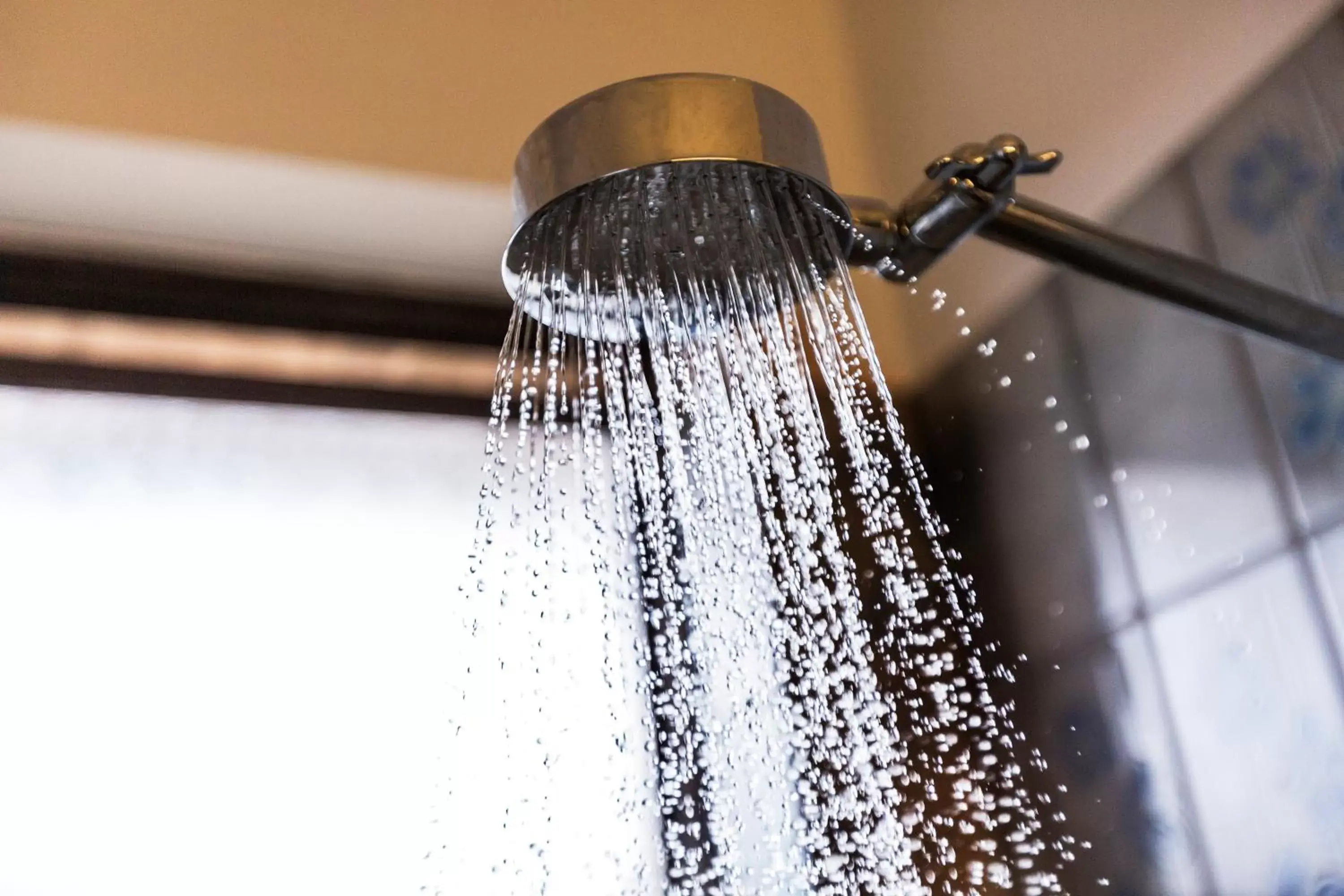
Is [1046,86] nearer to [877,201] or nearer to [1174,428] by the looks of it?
[1174,428]

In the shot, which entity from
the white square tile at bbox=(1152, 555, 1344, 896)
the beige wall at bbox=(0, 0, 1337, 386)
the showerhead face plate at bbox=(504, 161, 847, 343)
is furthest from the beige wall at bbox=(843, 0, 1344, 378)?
the showerhead face plate at bbox=(504, 161, 847, 343)

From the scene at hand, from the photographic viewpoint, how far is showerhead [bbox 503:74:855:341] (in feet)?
1.74

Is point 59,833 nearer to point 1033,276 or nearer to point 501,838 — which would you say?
point 501,838

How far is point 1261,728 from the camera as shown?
88 cm

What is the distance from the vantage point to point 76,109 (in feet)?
3.47

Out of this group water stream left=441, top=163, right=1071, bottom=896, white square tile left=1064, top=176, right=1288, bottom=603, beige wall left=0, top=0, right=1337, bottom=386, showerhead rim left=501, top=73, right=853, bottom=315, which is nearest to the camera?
showerhead rim left=501, top=73, right=853, bottom=315

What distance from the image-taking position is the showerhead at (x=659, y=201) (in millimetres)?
529

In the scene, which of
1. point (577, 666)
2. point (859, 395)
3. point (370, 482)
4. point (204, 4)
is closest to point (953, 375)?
point (859, 395)

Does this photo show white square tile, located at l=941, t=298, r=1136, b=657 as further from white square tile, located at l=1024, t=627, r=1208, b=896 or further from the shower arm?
the shower arm

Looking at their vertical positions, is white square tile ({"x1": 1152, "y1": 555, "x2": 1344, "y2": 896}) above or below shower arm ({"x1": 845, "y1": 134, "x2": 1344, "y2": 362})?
below

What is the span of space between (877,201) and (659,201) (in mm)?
96

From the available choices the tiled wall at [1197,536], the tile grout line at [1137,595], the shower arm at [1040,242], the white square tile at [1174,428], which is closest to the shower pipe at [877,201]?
the shower arm at [1040,242]

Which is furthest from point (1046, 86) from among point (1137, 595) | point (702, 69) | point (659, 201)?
point (659, 201)

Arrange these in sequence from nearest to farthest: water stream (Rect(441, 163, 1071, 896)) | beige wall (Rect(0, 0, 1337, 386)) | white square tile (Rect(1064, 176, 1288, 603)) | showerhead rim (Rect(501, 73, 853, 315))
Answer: showerhead rim (Rect(501, 73, 853, 315)), water stream (Rect(441, 163, 1071, 896)), white square tile (Rect(1064, 176, 1288, 603)), beige wall (Rect(0, 0, 1337, 386))
